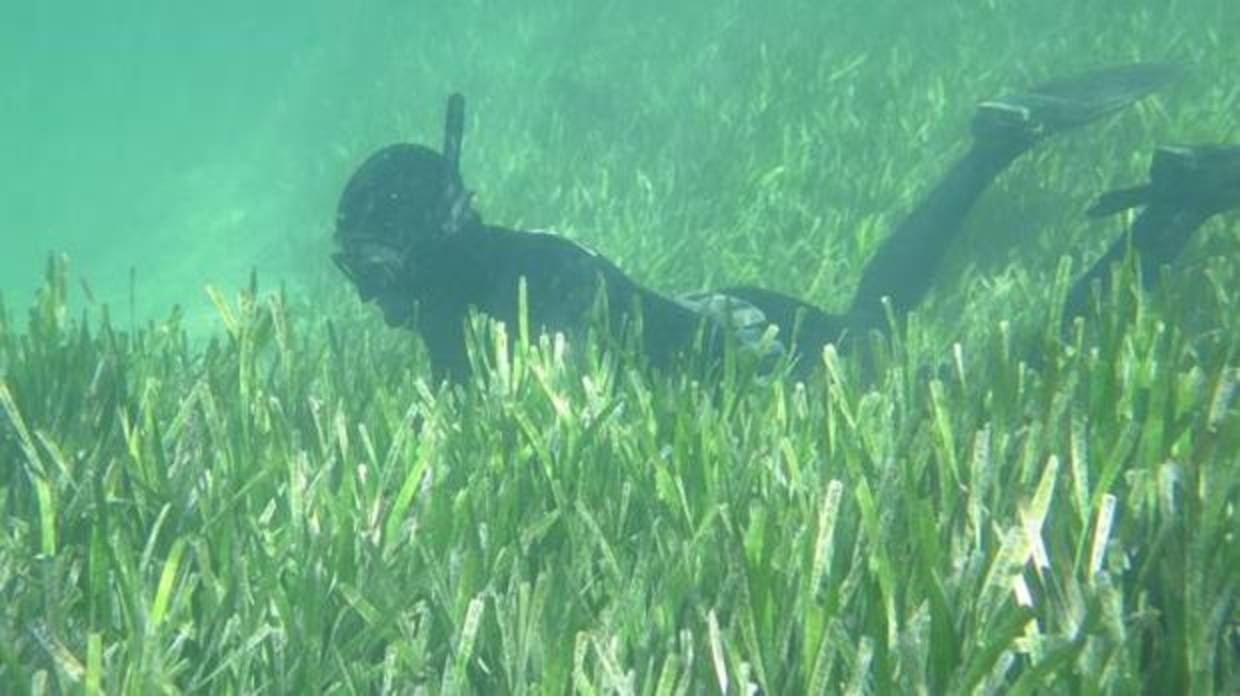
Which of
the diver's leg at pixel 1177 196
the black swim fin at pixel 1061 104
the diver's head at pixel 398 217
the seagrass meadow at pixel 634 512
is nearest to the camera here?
the seagrass meadow at pixel 634 512

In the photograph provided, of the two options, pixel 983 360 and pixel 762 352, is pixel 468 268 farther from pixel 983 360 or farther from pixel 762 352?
pixel 983 360

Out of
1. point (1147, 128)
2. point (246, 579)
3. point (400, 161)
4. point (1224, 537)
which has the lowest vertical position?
point (246, 579)

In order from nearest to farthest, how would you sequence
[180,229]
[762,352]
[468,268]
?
[762,352] < [468,268] < [180,229]

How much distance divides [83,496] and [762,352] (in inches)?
99.9

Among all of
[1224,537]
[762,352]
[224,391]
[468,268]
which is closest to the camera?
[1224,537]

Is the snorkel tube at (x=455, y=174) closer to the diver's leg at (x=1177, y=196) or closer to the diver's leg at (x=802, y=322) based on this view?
the diver's leg at (x=802, y=322)

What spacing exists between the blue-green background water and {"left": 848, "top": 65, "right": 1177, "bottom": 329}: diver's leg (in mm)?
899

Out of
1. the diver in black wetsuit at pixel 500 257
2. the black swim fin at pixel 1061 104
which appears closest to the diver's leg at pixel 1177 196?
the diver in black wetsuit at pixel 500 257

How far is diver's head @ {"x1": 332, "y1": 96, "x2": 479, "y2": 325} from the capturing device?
6.09 metres

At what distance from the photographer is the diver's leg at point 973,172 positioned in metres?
8.03

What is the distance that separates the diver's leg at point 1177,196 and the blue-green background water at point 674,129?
0.91 metres

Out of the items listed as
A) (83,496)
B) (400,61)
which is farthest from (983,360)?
(400,61)

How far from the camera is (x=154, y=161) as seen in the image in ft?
134

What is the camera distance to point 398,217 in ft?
20.0
